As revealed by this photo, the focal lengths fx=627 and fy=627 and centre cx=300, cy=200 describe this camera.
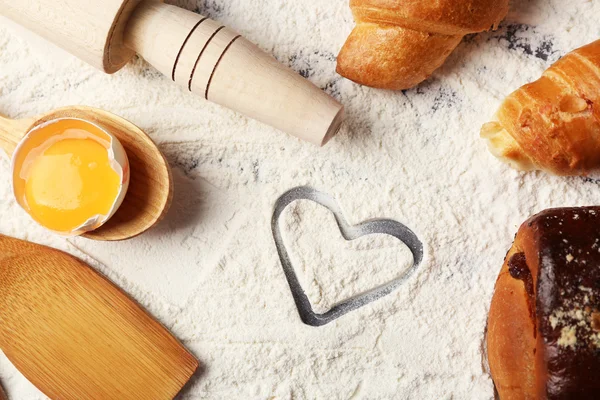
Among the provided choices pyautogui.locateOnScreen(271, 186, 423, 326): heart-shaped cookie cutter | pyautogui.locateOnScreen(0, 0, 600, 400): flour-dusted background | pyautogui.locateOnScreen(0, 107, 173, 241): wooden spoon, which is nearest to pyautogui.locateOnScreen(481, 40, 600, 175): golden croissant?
pyautogui.locateOnScreen(0, 0, 600, 400): flour-dusted background

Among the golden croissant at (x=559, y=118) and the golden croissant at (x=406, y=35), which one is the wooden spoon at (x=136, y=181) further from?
the golden croissant at (x=559, y=118)

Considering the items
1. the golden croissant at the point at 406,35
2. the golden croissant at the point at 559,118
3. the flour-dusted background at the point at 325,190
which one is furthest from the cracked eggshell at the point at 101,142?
the golden croissant at the point at 559,118

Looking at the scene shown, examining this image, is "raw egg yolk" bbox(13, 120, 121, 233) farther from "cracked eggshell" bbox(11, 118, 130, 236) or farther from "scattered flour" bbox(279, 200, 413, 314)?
"scattered flour" bbox(279, 200, 413, 314)

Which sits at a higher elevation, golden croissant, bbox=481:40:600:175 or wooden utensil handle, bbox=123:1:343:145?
golden croissant, bbox=481:40:600:175

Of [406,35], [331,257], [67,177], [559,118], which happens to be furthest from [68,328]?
[559,118]

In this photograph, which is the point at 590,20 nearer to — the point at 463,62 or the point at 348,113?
the point at 463,62

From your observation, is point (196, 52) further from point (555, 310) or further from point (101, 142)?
point (555, 310)

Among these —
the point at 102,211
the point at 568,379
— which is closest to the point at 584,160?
the point at 568,379
